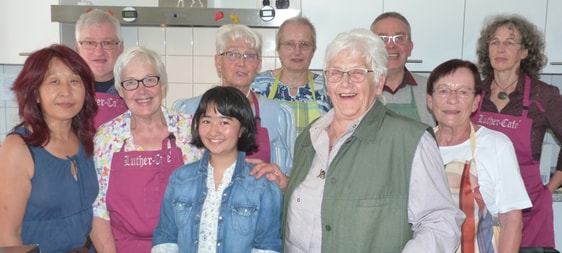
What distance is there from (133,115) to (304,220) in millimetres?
742

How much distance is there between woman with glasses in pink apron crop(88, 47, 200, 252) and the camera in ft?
5.15

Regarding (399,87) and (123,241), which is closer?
(123,241)

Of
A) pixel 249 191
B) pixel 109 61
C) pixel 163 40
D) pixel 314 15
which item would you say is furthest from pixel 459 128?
pixel 163 40

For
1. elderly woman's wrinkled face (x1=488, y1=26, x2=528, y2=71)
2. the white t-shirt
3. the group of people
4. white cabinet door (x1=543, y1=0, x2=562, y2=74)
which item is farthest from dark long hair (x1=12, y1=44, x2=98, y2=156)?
white cabinet door (x1=543, y1=0, x2=562, y2=74)

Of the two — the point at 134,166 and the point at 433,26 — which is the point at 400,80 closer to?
the point at 433,26

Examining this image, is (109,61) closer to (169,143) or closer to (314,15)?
(169,143)

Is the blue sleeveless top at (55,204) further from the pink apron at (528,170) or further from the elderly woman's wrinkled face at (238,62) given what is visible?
the pink apron at (528,170)

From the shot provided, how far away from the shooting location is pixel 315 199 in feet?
4.19

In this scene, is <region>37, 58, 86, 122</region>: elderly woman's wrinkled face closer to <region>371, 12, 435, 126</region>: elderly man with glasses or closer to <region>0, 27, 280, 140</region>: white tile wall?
<region>371, 12, 435, 126</region>: elderly man with glasses

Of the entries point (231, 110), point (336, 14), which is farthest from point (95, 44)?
point (336, 14)

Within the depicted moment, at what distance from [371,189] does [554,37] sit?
6.60 feet

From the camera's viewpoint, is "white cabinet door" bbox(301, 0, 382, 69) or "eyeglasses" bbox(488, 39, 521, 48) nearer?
"eyeglasses" bbox(488, 39, 521, 48)

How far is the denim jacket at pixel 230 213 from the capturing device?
4.53ft

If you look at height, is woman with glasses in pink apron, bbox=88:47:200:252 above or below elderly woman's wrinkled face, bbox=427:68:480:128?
below
